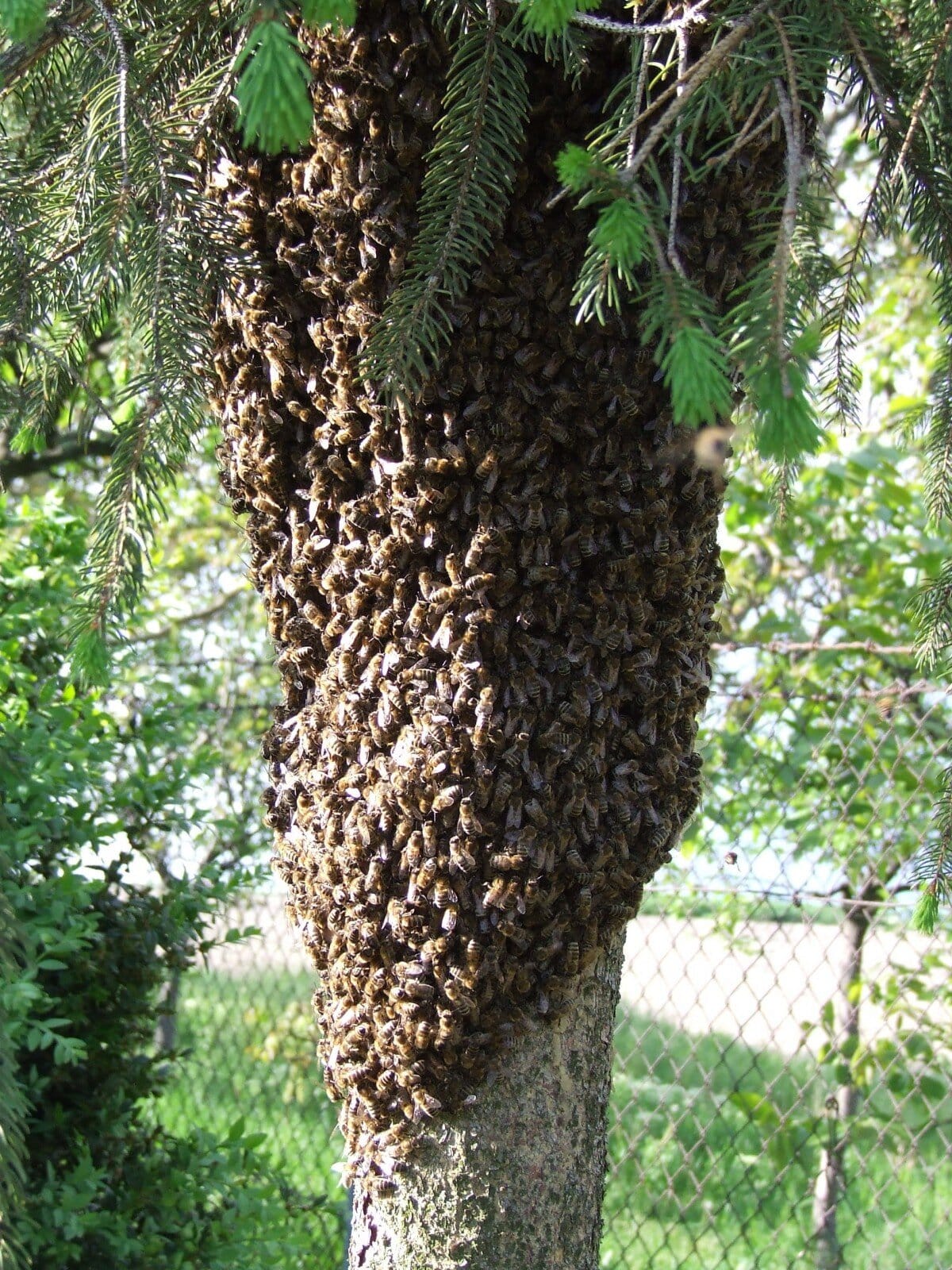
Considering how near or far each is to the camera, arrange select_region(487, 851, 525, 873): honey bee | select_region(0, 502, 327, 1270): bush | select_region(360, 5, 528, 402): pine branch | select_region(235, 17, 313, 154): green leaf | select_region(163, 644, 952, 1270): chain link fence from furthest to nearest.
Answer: select_region(163, 644, 952, 1270): chain link fence → select_region(0, 502, 327, 1270): bush → select_region(487, 851, 525, 873): honey bee → select_region(360, 5, 528, 402): pine branch → select_region(235, 17, 313, 154): green leaf

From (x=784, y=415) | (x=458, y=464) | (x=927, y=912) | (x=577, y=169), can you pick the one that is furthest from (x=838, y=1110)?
(x=577, y=169)

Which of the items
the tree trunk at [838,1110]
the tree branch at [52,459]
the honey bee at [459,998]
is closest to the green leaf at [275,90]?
the honey bee at [459,998]

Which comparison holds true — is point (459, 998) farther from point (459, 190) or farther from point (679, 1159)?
point (679, 1159)

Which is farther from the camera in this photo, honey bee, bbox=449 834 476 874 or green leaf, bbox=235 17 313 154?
honey bee, bbox=449 834 476 874

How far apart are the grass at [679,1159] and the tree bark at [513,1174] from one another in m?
1.46

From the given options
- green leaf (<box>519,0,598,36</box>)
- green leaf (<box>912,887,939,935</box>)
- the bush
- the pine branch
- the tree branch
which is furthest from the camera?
the tree branch

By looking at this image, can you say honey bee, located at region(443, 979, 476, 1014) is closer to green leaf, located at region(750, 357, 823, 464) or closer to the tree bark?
the tree bark

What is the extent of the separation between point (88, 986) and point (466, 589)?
1.53 m

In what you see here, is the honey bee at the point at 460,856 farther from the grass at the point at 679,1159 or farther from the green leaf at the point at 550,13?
the grass at the point at 679,1159

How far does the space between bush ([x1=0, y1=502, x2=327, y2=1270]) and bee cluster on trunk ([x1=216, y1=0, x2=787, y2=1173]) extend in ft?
2.90

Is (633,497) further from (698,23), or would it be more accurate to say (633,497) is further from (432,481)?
(698,23)

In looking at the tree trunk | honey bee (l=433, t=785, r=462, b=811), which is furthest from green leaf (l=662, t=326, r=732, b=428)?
the tree trunk

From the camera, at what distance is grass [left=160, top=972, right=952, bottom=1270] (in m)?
3.20

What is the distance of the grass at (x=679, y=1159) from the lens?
320cm
